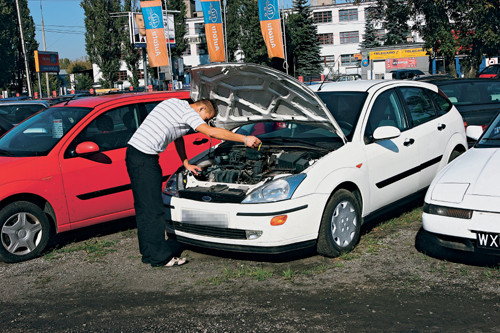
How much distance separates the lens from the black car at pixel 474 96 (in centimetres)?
953

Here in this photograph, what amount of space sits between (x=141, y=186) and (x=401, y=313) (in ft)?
8.44

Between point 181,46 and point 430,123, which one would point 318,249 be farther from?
point 181,46

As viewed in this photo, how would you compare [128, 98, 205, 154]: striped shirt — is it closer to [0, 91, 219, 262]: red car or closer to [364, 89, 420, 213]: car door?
[0, 91, 219, 262]: red car

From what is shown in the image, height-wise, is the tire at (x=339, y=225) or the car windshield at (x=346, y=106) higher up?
the car windshield at (x=346, y=106)

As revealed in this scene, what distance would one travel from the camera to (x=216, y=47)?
35656mm

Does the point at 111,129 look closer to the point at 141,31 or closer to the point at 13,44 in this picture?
the point at 141,31

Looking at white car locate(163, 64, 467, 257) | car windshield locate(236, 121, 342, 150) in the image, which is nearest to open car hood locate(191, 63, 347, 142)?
white car locate(163, 64, 467, 257)

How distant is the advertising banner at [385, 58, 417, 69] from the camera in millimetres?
47625

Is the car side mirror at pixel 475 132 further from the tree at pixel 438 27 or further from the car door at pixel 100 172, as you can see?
the tree at pixel 438 27

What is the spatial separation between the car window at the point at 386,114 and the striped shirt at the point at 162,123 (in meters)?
1.87

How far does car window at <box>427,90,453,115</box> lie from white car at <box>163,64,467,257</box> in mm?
24

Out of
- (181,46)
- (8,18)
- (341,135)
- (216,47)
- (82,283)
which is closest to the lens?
(82,283)

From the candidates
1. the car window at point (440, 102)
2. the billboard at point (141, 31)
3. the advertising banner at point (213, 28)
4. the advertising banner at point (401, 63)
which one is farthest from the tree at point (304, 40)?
the car window at point (440, 102)

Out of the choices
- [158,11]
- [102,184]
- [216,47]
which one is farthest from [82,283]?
[216,47]
